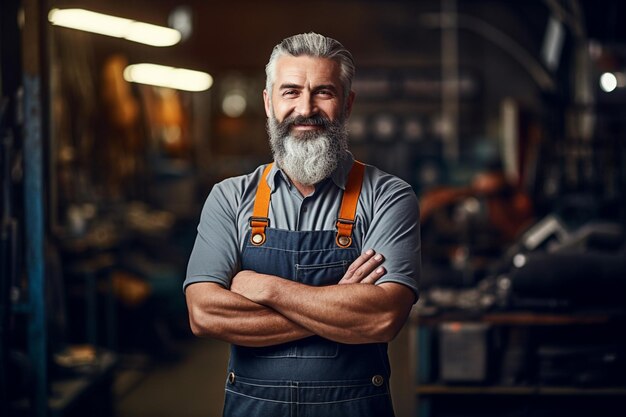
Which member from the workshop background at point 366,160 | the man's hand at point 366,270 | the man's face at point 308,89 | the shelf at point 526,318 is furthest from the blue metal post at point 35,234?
the man's hand at point 366,270

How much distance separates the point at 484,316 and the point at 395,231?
6.50ft

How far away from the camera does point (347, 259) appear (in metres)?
2.27

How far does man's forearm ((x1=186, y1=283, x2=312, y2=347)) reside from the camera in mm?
2203

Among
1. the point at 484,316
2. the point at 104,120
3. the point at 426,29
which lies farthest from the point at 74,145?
the point at 426,29

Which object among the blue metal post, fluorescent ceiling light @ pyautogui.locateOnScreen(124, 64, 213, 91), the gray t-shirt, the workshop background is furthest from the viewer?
fluorescent ceiling light @ pyautogui.locateOnScreen(124, 64, 213, 91)

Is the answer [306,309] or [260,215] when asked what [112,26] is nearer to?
[260,215]

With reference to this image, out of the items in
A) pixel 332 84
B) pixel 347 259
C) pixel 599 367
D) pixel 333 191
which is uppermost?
pixel 332 84

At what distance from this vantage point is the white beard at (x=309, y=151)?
2.23 meters

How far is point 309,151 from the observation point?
2240 mm

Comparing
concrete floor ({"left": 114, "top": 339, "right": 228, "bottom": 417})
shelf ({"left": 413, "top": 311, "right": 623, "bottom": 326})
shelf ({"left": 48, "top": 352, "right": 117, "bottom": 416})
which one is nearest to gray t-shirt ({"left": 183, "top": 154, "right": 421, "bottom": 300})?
shelf ({"left": 413, "top": 311, "right": 623, "bottom": 326})

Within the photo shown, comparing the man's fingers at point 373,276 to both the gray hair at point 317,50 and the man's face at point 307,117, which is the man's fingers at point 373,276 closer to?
the man's face at point 307,117

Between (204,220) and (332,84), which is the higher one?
(332,84)

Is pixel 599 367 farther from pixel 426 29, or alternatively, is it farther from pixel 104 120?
pixel 426 29

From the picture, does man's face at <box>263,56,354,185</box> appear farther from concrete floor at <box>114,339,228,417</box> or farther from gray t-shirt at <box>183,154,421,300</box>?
concrete floor at <box>114,339,228,417</box>
